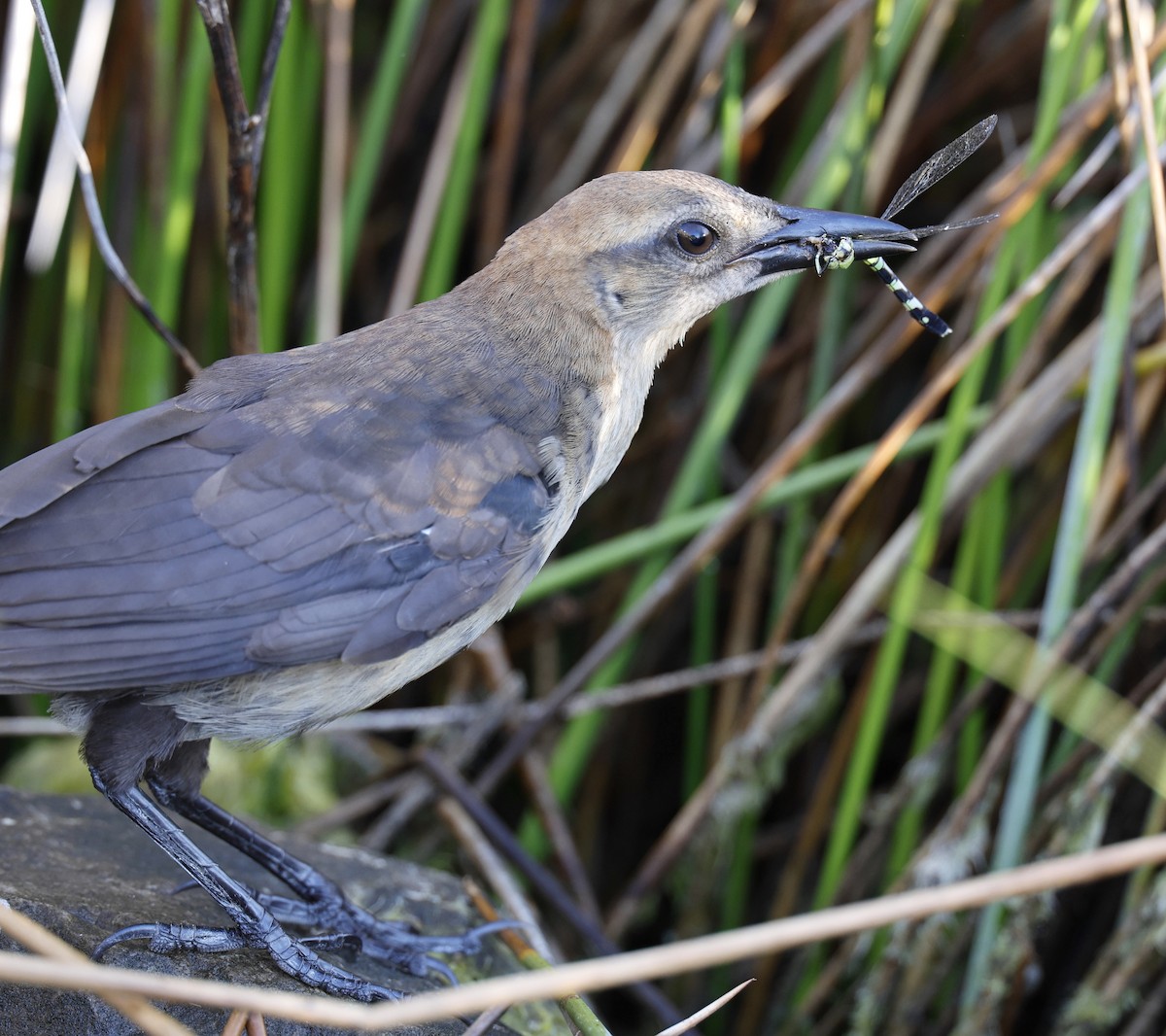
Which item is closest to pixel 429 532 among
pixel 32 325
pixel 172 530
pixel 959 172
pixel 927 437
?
pixel 172 530

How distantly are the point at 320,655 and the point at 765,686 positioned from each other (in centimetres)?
128

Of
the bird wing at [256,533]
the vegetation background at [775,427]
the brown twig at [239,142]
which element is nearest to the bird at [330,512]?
the bird wing at [256,533]

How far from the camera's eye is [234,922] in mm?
2182

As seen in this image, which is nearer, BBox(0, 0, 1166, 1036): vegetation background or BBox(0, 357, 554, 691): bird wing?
BBox(0, 357, 554, 691): bird wing

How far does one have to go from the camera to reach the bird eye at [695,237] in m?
2.41

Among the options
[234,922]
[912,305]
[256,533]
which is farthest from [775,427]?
[234,922]

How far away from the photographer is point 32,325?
3.75m

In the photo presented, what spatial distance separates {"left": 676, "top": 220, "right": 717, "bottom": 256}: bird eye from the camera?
7.91 feet

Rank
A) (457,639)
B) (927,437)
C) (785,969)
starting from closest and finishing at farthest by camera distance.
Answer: (457,639), (927,437), (785,969)

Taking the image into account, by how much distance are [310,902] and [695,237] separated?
1.42 metres

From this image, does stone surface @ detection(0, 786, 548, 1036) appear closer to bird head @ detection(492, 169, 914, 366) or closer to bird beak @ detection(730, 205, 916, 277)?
bird head @ detection(492, 169, 914, 366)

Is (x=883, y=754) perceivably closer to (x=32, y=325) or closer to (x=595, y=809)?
(x=595, y=809)

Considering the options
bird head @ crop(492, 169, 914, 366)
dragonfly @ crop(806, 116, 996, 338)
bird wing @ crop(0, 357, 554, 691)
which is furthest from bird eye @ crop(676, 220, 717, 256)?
bird wing @ crop(0, 357, 554, 691)

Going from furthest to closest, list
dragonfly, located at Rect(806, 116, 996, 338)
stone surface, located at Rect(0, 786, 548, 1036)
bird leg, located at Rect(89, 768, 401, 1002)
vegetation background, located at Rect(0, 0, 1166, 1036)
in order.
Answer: vegetation background, located at Rect(0, 0, 1166, 1036)
dragonfly, located at Rect(806, 116, 996, 338)
bird leg, located at Rect(89, 768, 401, 1002)
stone surface, located at Rect(0, 786, 548, 1036)
